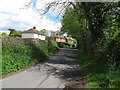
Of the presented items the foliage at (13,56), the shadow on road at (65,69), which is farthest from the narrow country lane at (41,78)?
the foliage at (13,56)

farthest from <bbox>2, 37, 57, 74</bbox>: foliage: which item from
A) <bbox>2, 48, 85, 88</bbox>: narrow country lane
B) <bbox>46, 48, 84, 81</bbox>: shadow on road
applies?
<bbox>46, 48, 84, 81</bbox>: shadow on road

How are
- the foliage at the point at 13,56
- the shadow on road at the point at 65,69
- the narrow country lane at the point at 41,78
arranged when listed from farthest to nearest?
the shadow on road at the point at 65,69 → the foliage at the point at 13,56 → the narrow country lane at the point at 41,78

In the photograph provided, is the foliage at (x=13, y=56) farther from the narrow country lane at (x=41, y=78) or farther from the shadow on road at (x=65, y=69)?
the shadow on road at (x=65, y=69)

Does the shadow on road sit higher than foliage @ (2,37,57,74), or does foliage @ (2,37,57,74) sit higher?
foliage @ (2,37,57,74)

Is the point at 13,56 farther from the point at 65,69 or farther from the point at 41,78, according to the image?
the point at 65,69

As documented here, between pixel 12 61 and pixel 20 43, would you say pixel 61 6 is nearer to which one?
pixel 20 43

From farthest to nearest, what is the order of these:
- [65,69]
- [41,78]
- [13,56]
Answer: [65,69] < [13,56] < [41,78]

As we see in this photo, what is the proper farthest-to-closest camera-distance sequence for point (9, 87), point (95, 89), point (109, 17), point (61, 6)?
1. point (61, 6)
2. point (109, 17)
3. point (9, 87)
4. point (95, 89)

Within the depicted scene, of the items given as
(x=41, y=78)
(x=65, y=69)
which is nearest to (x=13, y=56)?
(x=41, y=78)

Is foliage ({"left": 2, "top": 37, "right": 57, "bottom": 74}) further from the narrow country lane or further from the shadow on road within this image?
the shadow on road

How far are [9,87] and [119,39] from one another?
6.83 m

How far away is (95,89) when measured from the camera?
4.79m

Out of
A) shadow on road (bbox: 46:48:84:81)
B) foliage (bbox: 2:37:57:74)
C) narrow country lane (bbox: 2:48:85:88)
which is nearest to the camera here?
narrow country lane (bbox: 2:48:85:88)

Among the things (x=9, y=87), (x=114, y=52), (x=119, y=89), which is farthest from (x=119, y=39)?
(x=9, y=87)
